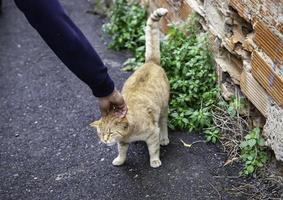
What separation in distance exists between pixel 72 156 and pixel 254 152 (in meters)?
1.37

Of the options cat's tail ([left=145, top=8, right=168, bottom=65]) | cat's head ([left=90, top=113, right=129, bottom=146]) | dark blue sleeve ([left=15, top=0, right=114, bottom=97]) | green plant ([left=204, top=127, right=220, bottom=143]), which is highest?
dark blue sleeve ([left=15, top=0, right=114, bottom=97])

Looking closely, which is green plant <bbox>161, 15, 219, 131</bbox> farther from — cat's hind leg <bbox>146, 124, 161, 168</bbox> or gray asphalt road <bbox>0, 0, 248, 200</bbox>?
cat's hind leg <bbox>146, 124, 161, 168</bbox>

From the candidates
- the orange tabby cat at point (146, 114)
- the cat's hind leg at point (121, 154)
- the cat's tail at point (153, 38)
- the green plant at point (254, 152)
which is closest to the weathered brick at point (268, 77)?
the green plant at point (254, 152)

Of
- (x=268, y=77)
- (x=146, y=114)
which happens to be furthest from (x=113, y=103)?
(x=268, y=77)

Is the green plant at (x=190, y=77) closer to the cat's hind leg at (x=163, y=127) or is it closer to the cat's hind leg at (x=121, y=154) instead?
the cat's hind leg at (x=163, y=127)

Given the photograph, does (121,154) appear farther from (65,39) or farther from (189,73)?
(65,39)

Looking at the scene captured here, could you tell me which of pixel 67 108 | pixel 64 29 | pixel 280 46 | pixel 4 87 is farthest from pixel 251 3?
pixel 4 87

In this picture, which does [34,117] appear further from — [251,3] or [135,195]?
[251,3]

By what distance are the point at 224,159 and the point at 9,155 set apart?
5.45ft

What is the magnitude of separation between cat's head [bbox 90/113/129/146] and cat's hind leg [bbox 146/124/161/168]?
28cm

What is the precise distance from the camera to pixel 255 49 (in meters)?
3.30

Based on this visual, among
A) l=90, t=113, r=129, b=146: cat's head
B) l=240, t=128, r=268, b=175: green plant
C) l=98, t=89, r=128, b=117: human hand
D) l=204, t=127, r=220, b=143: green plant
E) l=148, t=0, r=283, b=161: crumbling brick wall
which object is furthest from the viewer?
l=204, t=127, r=220, b=143: green plant

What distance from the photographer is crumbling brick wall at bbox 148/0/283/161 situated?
9.98ft

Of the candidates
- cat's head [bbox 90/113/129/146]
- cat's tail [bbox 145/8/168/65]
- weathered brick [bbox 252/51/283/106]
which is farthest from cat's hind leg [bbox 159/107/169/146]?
weathered brick [bbox 252/51/283/106]
